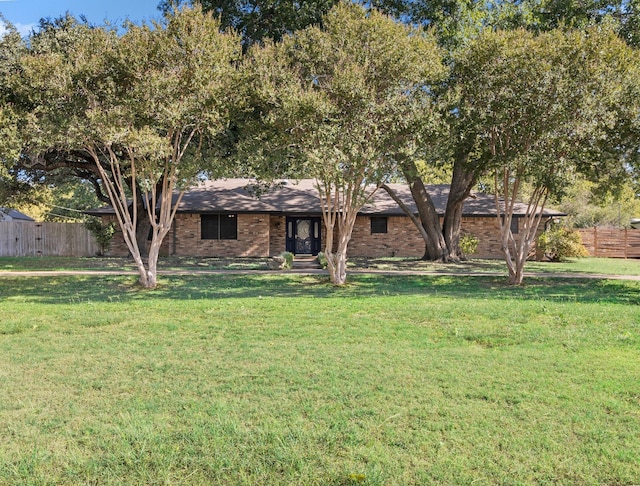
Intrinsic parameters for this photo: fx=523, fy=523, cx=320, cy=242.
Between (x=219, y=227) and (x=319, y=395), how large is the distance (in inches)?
754

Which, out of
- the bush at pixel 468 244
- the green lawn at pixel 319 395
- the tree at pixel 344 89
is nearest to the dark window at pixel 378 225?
the bush at pixel 468 244

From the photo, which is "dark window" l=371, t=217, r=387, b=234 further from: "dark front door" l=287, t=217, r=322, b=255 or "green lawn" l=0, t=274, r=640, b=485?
"green lawn" l=0, t=274, r=640, b=485

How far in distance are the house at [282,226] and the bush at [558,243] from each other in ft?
6.21

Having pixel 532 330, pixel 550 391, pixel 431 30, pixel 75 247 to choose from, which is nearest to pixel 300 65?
pixel 431 30

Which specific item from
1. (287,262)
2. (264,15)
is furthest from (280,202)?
(264,15)

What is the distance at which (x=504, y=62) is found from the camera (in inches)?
450

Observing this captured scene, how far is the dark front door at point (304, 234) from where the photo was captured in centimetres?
2427

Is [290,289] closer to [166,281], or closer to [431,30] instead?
[166,281]

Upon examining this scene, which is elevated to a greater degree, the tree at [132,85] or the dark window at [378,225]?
the tree at [132,85]

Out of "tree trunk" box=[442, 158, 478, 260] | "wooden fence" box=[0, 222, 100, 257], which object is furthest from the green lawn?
"wooden fence" box=[0, 222, 100, 257]

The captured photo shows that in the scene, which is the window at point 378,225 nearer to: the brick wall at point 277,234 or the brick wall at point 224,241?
the brick wall at point 277,234

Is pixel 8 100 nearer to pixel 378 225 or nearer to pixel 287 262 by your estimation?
pixel 287 262

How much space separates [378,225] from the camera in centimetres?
2417

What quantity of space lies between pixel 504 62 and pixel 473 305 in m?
5.57
